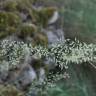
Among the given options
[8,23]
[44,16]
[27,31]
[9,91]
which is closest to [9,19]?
[8,23]

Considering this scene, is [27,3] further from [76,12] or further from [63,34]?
[76,12]

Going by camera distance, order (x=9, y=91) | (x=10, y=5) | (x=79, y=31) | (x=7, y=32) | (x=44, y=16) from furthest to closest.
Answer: (x=79, y=31) < (x=44, y=16) < (x=10, y=5) < (x=7, y=32) < (x=9, y=91)

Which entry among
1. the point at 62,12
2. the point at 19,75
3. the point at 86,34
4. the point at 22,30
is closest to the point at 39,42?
the point at 22,30

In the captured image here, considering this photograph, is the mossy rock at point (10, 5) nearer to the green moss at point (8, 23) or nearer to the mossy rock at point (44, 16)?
the green moss at point (8, 23)

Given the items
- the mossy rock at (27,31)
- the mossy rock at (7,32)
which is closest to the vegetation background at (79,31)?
the mossy rock at (27,31)

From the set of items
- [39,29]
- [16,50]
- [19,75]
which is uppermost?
[39,29]

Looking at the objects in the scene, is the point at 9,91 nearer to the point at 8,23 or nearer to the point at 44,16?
the point at 8,23
